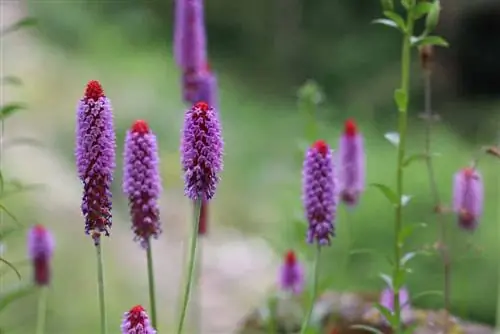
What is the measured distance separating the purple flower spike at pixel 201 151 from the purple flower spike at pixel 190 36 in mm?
505

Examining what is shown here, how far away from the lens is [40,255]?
98cm

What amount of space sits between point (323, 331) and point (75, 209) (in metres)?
1.43

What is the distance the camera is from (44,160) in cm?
291

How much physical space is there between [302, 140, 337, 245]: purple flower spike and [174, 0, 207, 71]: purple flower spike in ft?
1.20

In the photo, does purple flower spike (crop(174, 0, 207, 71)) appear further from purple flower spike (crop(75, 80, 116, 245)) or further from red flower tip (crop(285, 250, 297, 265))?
purple flower spike (crop(75, 80, 116, 245))

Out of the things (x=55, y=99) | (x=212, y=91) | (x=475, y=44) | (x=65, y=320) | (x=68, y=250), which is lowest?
(x=65, y=320)

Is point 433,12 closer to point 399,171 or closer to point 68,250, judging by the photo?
point 399,171

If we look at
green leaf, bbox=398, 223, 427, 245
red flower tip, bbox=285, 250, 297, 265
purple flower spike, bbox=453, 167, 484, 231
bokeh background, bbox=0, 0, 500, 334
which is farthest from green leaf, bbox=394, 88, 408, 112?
bokeh background, bbox=0, 0, 500, 334

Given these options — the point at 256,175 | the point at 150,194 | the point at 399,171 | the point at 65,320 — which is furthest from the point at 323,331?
the point at 256,175

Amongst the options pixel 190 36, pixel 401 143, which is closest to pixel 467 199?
pixel 401 143

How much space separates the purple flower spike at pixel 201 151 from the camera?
22.0 inches

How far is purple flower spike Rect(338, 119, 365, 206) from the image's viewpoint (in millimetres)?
1133

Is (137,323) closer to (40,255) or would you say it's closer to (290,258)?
(40,255)

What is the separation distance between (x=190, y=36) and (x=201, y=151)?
524 millimetres
